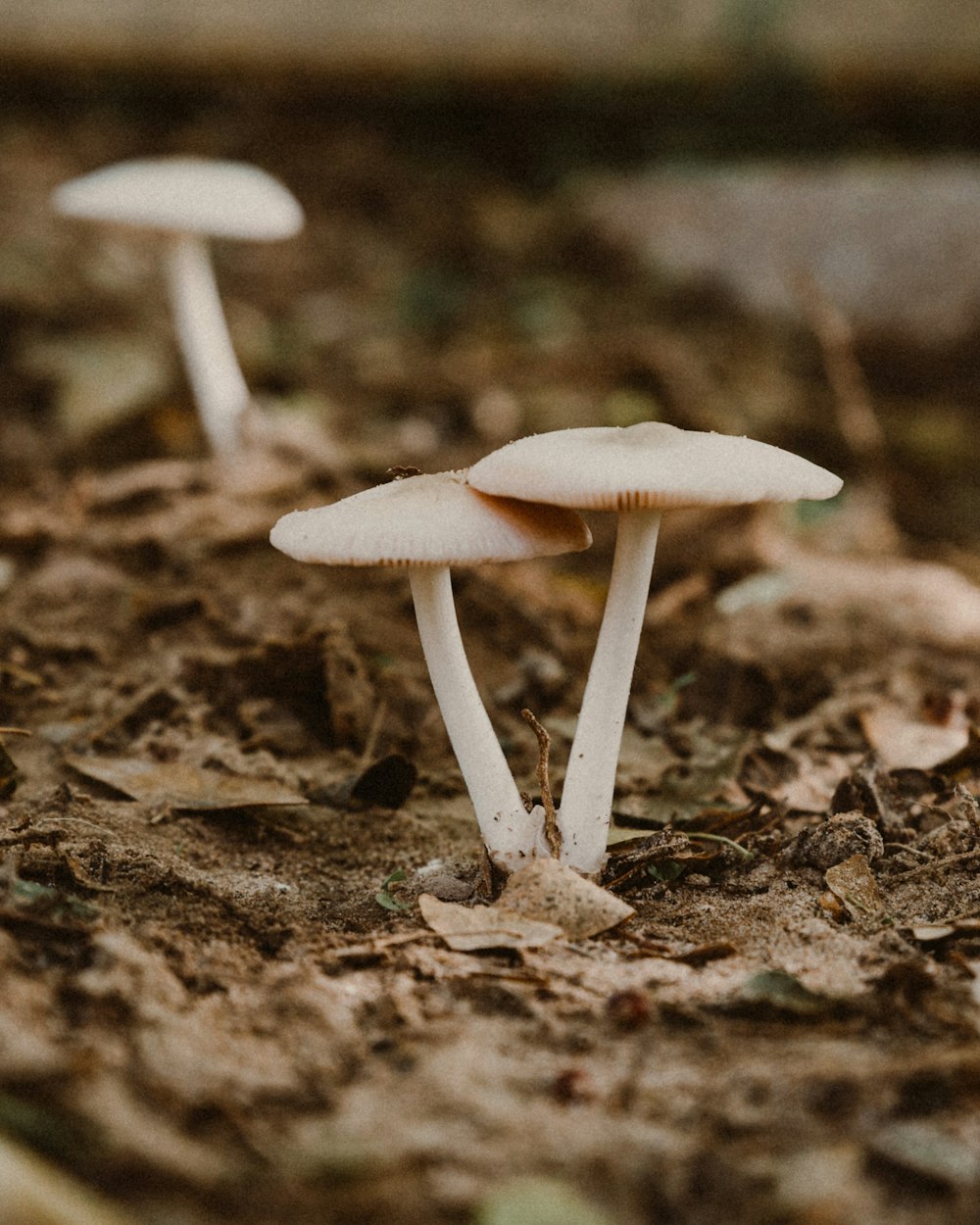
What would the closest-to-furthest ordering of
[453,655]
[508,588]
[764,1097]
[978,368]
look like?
[764,1097]
[453,655]
[508,588]
[978,368]

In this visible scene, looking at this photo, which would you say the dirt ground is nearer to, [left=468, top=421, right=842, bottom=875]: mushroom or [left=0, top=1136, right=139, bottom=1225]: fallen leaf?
[left=0, top=1136, right=139, bottom=1225]: fallen leaf

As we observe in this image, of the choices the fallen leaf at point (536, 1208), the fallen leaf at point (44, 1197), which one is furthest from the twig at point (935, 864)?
the fallen leaf at point (44, 1197)

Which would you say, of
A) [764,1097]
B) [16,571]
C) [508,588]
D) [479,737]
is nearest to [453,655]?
[479,737]

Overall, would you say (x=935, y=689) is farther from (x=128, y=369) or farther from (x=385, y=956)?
(x=128, y=369)

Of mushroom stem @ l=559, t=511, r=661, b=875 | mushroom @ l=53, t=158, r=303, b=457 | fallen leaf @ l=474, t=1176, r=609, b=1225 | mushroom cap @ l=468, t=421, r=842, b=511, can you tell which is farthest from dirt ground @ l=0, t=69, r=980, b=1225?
mushroom cap @ l=468, t=421, r=842, b=511

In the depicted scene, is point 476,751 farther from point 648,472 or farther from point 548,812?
point 648,472

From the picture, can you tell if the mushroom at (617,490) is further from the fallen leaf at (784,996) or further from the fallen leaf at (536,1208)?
the fallen leaf at (536,1208)

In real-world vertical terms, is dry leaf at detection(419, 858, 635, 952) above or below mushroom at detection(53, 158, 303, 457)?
below
